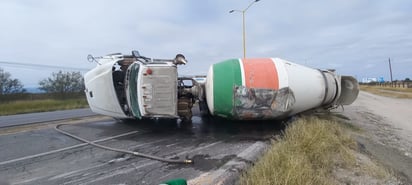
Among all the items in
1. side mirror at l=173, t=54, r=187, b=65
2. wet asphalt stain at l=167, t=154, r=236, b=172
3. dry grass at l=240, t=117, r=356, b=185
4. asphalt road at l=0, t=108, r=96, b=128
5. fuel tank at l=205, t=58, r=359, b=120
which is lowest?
wet asphalt stain at l=167, t=154, r=236, b=172

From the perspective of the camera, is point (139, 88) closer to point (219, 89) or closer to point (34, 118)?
point (219, 89)

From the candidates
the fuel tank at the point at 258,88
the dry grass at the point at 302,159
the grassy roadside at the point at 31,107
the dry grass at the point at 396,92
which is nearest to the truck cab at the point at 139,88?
the fuel tank at the point at 258,88

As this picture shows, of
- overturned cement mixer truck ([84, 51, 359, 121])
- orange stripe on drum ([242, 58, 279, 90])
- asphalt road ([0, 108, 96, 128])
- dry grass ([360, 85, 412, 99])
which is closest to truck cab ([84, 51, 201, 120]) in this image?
overturned cement mixer truck ([84, 51, 359, 121])

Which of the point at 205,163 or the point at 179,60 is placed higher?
the point at 179,60

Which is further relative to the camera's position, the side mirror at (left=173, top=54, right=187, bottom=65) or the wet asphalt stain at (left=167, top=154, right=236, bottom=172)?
the side mirror at (left=173, top=54, right=187, bottom=65)

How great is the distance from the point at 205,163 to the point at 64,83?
43.6 metres

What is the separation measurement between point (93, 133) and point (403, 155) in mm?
7086

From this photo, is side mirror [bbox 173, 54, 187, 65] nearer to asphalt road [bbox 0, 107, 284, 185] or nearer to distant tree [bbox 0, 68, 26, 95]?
asphalt road [bbox 0, 107, 284, 185]

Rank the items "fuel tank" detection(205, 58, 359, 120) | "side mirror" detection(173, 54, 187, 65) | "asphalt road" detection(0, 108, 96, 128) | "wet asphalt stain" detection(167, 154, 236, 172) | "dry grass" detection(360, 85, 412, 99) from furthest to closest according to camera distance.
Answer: "dry grass" detection(360, 85, 412, 99) < "asphalt road" detection(0, 108, 96, 128) < "side mirror" detection(173, 54, 187, 65) < "fuel tank" detection(205, 58, 359, 120) < "wet asphalt stain" detection(167, 154, 236, 172)

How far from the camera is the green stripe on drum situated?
6.79 meters

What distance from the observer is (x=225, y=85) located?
6.87 metres

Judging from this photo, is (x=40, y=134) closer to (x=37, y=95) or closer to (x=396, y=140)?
(x=396, y=140)

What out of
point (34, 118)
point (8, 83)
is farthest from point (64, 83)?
point (34, 118)

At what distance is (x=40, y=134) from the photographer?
781 cm
